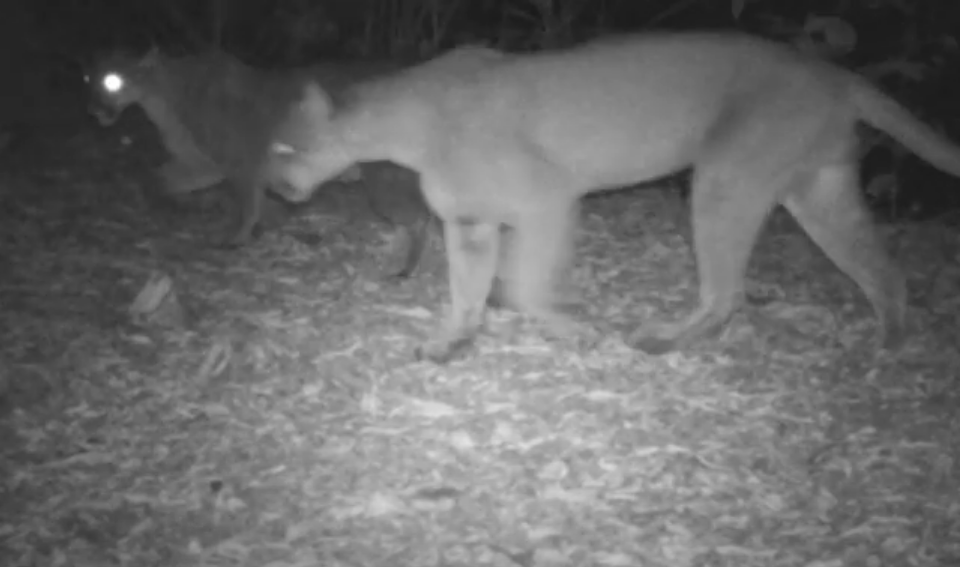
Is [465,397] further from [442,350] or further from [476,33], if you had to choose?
[476,33]

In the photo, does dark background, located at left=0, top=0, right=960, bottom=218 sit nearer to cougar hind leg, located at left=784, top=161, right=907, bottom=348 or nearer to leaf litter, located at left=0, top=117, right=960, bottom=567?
leaf litter, located at left=0, top=117, right=960, bottom=567

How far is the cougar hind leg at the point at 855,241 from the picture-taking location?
18.8 ft

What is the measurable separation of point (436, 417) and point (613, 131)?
1.42 meters

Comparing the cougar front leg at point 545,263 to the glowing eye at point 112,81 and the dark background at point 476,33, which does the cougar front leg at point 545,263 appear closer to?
the dark background at point 476,33

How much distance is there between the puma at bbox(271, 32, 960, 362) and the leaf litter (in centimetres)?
65

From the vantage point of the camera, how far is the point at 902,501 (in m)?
4.64

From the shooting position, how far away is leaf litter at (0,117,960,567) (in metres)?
4.47

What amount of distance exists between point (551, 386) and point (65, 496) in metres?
2.04

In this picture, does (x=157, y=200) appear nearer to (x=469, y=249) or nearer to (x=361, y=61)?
(x=361, y=61)

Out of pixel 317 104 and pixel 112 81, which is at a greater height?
pixel 112 81

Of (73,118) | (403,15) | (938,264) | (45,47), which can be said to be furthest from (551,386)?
(45,47)

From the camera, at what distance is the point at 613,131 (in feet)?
17.9

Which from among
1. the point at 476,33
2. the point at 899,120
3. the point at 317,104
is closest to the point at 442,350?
the point at 317,104

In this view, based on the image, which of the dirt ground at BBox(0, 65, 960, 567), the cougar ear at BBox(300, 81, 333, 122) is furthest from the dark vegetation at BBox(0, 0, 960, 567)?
the cougar ear at BBox(300, 81, 333, 122)
